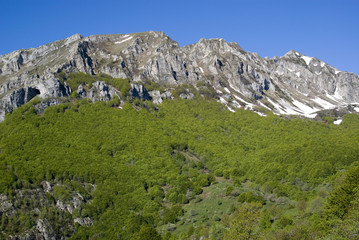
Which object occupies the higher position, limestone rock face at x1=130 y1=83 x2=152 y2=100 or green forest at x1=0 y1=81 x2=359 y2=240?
limestone rock face at x1=130 y1=83 x2=152 y2=100

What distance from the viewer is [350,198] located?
165 ft

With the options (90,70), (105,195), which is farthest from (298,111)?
(105,195)

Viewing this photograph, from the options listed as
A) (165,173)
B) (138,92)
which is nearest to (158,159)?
(165,173)

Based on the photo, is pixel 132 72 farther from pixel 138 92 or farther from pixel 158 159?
pixel 158 159

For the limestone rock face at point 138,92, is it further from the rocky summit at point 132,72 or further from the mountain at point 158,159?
the mountain at point 158,159

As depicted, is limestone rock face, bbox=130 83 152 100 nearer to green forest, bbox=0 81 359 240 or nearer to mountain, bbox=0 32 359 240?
mountain, bbox=0 32 359 240

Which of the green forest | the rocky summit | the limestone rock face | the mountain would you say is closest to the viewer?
the green forest

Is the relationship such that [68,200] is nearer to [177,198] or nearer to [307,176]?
[177,198]

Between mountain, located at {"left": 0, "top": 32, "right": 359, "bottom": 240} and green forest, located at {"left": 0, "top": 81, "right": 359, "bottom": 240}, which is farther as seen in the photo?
mountain, located at {"left": 0, "top": 32, "right": 359, "bottom": 240}

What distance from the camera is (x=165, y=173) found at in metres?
106

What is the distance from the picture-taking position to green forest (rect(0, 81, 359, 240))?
2692 inches

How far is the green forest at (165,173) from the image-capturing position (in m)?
68.4

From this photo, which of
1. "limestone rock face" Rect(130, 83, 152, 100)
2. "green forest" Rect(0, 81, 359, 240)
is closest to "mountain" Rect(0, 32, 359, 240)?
"green forest" Rect(0, 81, 359, 240)


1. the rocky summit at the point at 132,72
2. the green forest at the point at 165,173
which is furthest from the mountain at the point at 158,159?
the rocky summit at the point at 132,72
